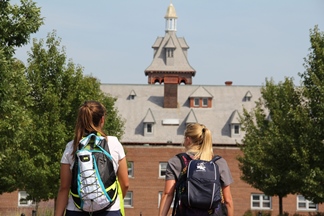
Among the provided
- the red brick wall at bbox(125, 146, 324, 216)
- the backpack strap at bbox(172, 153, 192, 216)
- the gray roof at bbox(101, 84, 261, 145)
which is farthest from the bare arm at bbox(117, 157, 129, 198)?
the gray roof at bbox(101, 84, 261, 145)

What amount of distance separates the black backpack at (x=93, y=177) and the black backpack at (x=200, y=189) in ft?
3.73

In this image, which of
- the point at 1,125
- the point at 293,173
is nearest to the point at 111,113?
the point at 293,173

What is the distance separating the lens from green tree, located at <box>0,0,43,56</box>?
20.0 m

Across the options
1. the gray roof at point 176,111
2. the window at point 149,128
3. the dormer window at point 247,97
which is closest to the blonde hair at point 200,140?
the gray roof at point 176,111

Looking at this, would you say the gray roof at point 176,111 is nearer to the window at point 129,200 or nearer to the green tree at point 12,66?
the window at point 129,200

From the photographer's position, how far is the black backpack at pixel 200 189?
8523 mm

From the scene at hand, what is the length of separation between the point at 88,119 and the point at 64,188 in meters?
0.65

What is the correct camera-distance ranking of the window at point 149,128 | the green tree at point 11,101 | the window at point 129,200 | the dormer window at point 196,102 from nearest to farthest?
1. the green tree at point 11,101
2. the window at point 129,200
3. the window at point 149,128
4. the dormer window at point 196,102

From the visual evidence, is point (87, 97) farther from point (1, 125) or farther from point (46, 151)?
point (1, 125)

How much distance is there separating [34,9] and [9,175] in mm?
16769

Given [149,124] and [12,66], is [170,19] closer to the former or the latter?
[149,124]

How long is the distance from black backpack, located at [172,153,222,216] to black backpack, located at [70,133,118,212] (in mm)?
1138

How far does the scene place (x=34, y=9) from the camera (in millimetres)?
20297

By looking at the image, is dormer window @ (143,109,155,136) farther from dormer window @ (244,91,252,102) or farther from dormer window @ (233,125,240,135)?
dormer window @ (244,91,252,102)
